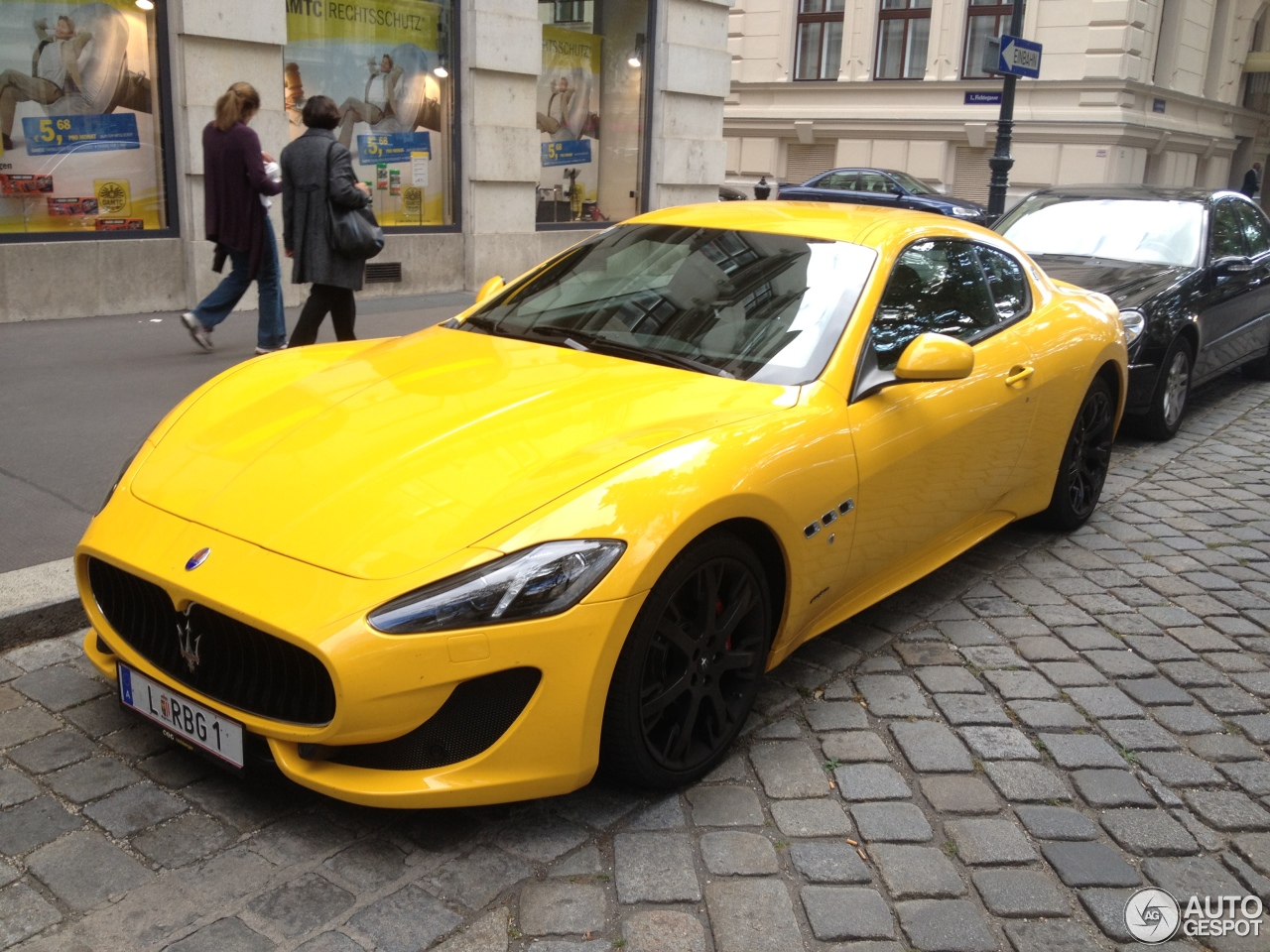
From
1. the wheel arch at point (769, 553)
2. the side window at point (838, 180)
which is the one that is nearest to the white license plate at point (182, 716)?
the wheel arch at point (769, 553)

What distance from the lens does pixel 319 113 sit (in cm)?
752

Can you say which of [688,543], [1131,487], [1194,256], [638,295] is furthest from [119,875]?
[1194,256]

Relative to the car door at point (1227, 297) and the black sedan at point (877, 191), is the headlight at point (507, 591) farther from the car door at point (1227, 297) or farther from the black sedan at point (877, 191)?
the black sedan at point (877, 191)

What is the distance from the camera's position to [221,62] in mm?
9867

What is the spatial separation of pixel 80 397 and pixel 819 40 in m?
27.7

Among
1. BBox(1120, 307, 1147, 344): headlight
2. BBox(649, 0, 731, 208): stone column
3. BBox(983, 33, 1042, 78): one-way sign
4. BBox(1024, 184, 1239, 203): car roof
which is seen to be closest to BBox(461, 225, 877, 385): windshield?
BBox(1120, 307, 1147, 344): headlight

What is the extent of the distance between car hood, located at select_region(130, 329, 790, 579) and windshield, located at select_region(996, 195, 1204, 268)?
5.71m

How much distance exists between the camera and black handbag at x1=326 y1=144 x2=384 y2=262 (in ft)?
24.7

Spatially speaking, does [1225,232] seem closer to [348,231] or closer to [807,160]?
[348,231]

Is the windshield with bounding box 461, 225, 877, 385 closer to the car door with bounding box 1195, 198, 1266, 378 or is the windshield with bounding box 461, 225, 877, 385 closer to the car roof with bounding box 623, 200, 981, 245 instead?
the car roof with bounding box 623, 200, 981, 245

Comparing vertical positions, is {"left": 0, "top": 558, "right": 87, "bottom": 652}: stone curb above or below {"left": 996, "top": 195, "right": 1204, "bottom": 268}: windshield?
below

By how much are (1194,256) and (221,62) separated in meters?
7.63

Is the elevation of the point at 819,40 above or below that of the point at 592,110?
above

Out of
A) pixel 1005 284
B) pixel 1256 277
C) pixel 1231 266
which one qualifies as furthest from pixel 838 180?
pixel 1005 284
